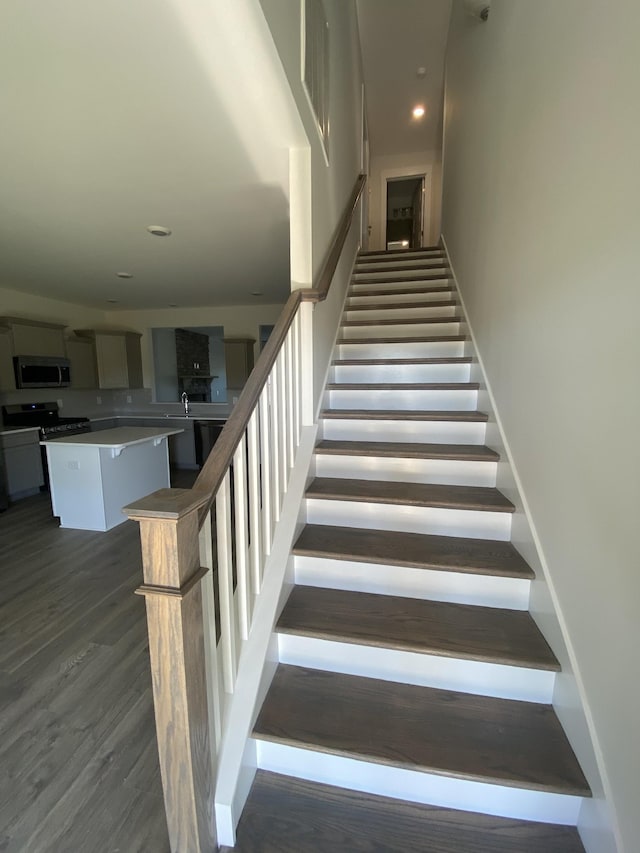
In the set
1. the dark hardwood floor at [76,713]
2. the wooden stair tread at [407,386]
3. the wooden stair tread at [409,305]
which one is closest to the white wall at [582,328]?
the wooden stair tread at [407,386]

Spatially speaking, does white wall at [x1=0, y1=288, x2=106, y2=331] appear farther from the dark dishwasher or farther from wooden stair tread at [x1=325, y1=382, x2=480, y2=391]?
wooden stair tread at [x1=325, y1=382, x2=480, y2=391]

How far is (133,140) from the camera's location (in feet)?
6.09

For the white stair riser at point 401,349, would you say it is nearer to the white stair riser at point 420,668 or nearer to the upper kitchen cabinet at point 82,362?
the white stair riser at point 420,668

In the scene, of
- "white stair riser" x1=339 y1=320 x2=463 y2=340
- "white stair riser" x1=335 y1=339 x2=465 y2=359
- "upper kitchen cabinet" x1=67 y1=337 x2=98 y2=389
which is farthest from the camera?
"upper kitchen cabinet" x1=67 y1=337 x2=98 y2=389

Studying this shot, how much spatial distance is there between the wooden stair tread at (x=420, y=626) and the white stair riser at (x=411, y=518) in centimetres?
35

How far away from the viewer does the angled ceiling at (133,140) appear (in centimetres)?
126

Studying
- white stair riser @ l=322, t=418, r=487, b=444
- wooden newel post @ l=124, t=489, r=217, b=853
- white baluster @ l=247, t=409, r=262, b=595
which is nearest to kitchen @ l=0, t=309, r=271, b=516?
white stair riser @ l=322, t=418, r=487, b=444

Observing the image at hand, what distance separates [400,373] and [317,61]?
1845mm

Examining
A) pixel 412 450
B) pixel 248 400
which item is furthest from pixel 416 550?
pixel 248 400

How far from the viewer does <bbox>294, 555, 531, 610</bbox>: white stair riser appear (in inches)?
60.1

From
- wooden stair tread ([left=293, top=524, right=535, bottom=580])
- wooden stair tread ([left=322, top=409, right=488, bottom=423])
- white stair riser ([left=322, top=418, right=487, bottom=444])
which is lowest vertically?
wooden stair tread ([left=293, top=524, right=535, bottom=580])

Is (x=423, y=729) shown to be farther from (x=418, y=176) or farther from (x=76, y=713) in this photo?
(x=418, y=176)

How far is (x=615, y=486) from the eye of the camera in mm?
967

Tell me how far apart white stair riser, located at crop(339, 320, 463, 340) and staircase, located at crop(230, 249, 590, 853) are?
1.13 meters
